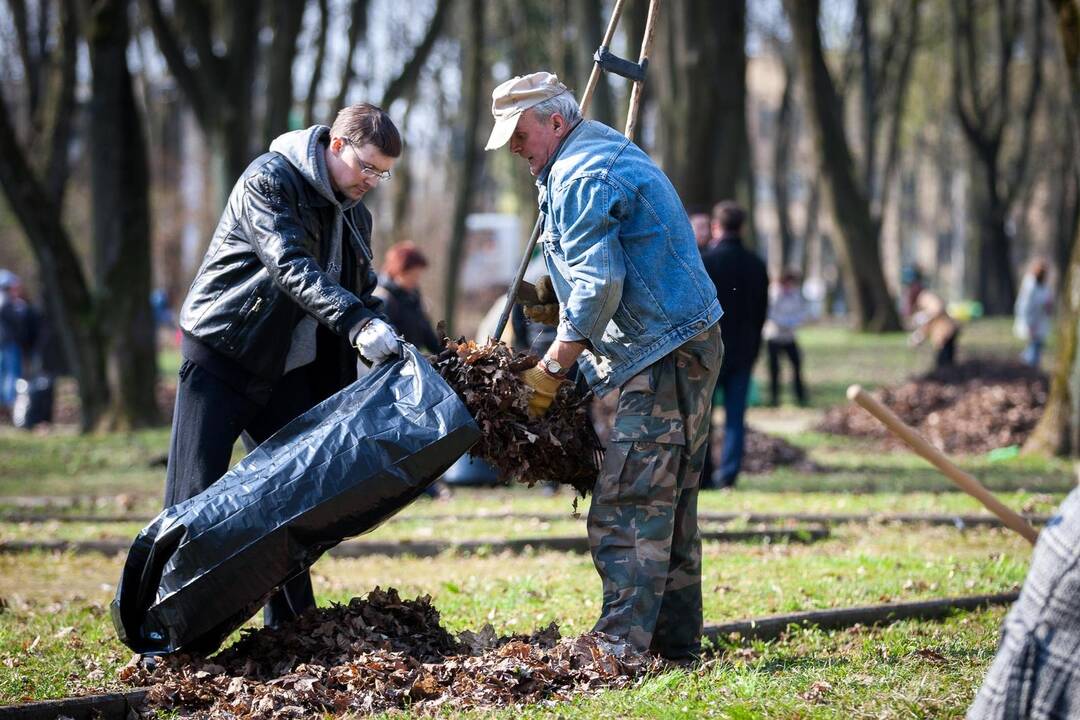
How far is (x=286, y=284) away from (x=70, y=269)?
12.1m

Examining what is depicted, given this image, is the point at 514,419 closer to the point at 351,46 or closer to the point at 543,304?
the point at 543,304

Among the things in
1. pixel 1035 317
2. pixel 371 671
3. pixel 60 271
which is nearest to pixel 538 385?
pixel 371 671

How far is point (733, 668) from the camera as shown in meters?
5.29

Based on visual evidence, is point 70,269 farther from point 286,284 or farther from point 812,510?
point 286,284

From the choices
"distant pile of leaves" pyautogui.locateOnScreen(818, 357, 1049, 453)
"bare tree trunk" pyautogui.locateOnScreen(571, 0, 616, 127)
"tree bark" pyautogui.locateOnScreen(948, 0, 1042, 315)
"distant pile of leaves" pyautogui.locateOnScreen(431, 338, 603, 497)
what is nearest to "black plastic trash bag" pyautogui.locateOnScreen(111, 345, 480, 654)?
"distant pile of leaves" pyautogui.locateOnScreen(431, 338, 603, 497)

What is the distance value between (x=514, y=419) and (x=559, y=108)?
122cm

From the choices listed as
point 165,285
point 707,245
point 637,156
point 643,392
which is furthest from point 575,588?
point 165,285

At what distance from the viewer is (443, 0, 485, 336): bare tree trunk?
22750 millimetres

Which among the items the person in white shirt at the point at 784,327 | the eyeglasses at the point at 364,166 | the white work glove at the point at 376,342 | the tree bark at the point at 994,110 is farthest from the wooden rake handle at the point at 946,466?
the tree bark at the point at 994,110

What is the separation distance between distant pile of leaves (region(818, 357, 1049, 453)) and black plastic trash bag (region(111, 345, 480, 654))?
10127 millimetres

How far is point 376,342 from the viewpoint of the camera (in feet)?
16.9

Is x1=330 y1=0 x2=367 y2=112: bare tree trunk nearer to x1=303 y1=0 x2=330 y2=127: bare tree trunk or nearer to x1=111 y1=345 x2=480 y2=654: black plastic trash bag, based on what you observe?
x1=303 y1=0 x2=330 y2=127: bare tree trunk

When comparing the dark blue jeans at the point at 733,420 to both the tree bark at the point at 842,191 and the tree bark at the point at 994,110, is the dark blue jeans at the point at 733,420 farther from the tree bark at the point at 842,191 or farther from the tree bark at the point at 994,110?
the tree bark at the point at 994,110

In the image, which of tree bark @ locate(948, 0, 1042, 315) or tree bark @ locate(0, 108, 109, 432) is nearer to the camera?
tree bark @ locate(0, 108, 109, 432)
